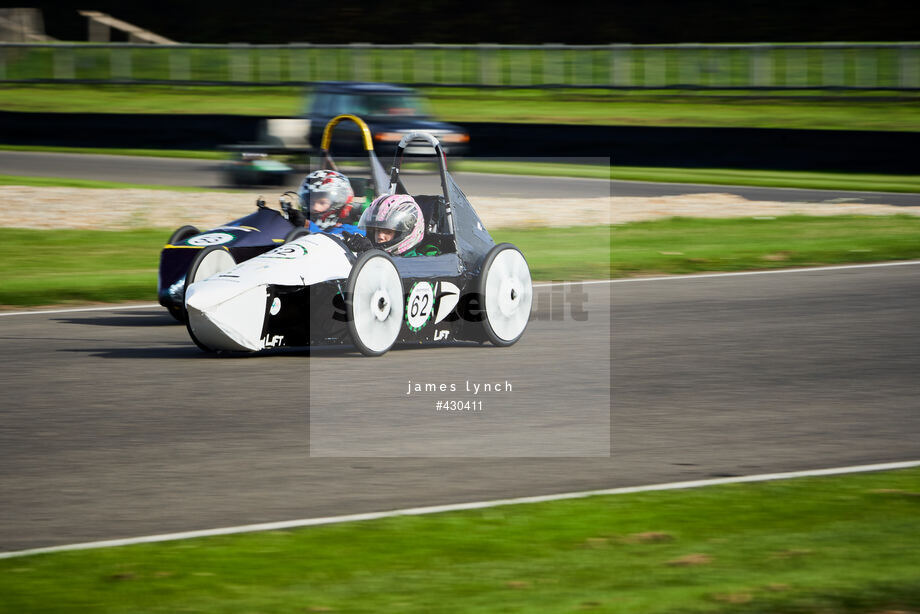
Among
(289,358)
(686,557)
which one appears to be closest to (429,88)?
(289,358)

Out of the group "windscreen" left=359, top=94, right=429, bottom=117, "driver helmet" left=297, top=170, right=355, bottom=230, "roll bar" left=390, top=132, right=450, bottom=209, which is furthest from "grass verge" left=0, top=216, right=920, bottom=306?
"windscreen" left=359, top=94, right=429, bottom=117

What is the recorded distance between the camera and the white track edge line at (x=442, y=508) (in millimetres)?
5455

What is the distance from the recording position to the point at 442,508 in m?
6.00

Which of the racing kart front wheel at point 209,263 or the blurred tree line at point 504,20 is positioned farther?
the blurred tree line at point 504,20

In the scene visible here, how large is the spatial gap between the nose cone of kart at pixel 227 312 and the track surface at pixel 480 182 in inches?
497

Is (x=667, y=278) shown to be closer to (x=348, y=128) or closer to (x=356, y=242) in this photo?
(x=356, y=242)

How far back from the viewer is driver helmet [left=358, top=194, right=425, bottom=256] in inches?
389

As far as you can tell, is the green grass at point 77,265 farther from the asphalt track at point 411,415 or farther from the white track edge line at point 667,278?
the asphalt track at point 411,415

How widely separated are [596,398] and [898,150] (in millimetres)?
19242

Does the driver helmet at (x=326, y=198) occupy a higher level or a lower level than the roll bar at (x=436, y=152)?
lower

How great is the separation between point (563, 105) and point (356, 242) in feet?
83.7

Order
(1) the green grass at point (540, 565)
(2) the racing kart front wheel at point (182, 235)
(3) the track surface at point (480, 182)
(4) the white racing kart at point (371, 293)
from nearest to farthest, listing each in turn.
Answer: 1. (1) the green grass at point (540, 565)
2. (4) the white racing kart at point (371, 293)
3. (2) the racing kart front wheel at point (182, 235)
4. (3) the track surface at point (480, 182)

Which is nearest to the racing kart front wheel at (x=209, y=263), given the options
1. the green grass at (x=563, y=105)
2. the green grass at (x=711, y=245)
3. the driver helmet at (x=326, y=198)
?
the driver helmet at (x=326, y=198)

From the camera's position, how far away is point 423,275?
385 inches
